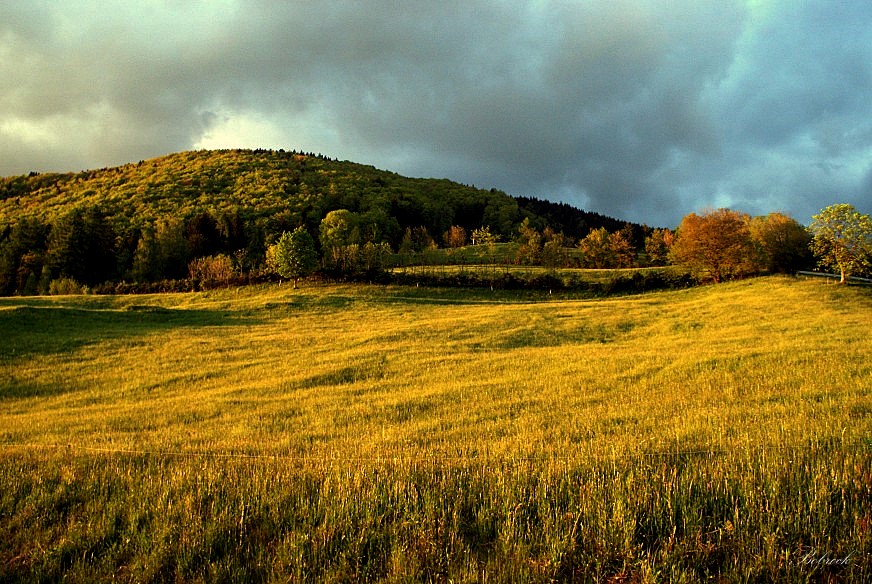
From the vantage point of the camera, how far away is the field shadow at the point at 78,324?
34188mm

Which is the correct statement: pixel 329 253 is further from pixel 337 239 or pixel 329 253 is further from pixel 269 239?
pixel 269 239

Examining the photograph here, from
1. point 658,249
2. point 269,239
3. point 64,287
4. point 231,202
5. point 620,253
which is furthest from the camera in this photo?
point 231,202

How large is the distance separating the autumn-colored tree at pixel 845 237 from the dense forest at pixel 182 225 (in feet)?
183

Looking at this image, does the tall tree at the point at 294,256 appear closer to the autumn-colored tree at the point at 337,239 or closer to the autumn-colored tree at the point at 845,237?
the autumn-colored tree at the point at 337,239

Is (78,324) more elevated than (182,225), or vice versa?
(182,225)

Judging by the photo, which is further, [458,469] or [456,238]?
[456,238]

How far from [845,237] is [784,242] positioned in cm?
2717

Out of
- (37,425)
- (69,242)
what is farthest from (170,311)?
(69,242)

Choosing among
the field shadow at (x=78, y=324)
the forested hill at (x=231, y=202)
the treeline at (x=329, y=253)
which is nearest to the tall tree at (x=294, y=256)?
the treeline at (x=329, y=253)

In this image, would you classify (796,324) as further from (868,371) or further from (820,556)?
(820,556)

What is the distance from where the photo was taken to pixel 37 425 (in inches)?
641

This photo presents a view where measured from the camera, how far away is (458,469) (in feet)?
25.2

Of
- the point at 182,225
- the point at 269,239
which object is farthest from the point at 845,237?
the point at 182,225

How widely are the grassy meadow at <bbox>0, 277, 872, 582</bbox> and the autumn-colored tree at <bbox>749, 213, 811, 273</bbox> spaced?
60.6 m
